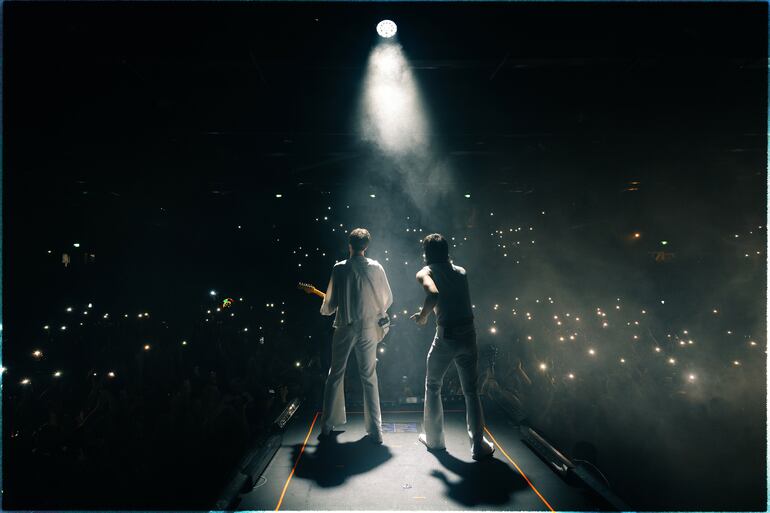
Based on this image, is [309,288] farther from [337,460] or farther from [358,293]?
[337,460]

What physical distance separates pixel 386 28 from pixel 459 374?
3347mm

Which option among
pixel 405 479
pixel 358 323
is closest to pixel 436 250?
pixel 358 323

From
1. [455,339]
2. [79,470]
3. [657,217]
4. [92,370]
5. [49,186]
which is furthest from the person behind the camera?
[657,217]

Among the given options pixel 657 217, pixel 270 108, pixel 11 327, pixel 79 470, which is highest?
pixel 270 108

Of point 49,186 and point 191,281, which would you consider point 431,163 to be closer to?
point 191,281

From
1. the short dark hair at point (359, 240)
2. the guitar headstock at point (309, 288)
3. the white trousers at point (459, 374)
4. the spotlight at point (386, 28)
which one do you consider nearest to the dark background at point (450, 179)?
the spotlight at point (386, 28)

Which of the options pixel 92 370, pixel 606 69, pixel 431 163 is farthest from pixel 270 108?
pixel 606 69

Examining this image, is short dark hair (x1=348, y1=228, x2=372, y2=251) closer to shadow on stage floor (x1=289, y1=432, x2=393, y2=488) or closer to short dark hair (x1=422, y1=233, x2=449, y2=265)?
short dark hair (x1=422, y1=233, x2=449, y2=265)

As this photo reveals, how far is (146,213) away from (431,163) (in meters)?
6.38

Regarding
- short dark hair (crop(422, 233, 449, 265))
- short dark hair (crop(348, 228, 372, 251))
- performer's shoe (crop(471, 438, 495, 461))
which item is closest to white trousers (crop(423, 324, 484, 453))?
performer's shoe (crop(471, 438, 495, 461))

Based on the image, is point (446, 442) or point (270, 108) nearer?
point (446, 442)

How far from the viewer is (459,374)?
3.32 meters

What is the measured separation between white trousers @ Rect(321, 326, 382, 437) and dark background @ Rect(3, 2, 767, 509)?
87.4 inches

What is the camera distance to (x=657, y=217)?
798 cm
